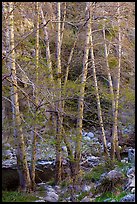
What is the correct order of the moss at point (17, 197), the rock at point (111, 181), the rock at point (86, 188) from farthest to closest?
the rock at point (86, 188)
the moss at point (17, 197)
the rock at point (111, 181)

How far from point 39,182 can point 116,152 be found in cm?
353

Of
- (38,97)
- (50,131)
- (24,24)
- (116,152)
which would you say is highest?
(24,24)

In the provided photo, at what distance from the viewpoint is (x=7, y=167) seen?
10047 mm

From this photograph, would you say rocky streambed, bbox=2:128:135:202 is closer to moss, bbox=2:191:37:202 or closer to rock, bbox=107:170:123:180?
rock, bbox=107:170:123:180

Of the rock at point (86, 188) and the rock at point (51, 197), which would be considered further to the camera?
the rock at point (86, 188)

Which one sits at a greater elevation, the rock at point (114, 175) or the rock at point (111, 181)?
the rock at point (114, 175)

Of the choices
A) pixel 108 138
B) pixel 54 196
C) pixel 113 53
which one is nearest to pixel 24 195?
pixel 54 196

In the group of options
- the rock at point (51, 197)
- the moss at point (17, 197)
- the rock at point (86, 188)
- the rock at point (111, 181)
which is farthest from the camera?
the rock at point (86, 188)

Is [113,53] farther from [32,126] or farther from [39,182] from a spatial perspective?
[32,126]

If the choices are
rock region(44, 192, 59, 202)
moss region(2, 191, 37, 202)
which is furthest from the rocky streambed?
moss region(2, 191, 37, 202)

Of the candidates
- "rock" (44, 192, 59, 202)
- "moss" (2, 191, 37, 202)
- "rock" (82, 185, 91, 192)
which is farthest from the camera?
"rock" (82, 185, 91, 192)

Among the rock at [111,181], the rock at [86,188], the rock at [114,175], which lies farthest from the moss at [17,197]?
the rock at [114,175]

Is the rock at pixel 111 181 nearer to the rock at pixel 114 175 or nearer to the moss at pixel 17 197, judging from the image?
the rock at pixel 114 175

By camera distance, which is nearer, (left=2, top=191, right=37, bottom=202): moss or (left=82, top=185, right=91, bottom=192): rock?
(left=2, top=191, right=37, bottom=202): moss
